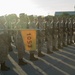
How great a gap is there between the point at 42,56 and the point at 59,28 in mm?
4338

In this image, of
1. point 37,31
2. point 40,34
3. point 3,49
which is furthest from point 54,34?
point 3,49

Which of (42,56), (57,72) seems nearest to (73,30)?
(42,56)

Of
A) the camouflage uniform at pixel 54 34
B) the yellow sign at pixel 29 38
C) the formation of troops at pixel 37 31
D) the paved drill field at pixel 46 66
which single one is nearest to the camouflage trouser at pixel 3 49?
the formation of troops at pixel 37 31

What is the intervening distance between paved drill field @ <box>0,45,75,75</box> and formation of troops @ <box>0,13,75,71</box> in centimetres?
38

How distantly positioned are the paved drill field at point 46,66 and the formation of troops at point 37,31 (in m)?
0.38

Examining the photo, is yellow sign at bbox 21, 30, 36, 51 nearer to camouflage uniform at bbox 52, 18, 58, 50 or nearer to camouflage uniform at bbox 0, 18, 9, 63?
camouflage uniform at bbox 0, 18, 9, 63

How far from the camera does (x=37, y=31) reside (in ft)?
44.9

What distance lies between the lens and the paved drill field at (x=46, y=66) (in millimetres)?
10234

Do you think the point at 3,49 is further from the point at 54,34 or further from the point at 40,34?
the point at 54,34

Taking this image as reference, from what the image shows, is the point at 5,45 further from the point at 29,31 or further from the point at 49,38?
the point at 49,38

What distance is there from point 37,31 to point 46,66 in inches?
109

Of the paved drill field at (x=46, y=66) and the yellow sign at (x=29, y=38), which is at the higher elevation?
the yellow sign at (x=29, y=38)

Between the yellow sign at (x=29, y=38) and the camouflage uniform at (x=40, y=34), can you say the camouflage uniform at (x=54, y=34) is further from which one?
the yellow sign at (x=29, y=38)

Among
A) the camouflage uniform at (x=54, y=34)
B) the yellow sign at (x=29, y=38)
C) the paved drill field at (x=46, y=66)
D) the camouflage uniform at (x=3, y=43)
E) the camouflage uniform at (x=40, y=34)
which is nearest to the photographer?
the paved drill field at (x=46, y=66)
